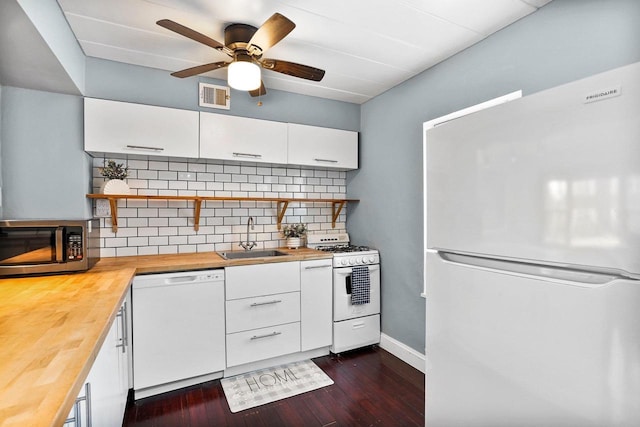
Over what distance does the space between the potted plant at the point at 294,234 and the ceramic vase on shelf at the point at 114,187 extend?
141 cm

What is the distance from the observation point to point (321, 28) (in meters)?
2.03

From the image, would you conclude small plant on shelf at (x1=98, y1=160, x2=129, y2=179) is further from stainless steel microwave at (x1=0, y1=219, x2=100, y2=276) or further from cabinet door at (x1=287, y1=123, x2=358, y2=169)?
cabinet door at (x1=287, y1=123, x2=358, y2=169)

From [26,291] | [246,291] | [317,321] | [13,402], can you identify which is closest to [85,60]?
[26,291]

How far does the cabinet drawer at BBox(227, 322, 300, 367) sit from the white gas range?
1.34 feet

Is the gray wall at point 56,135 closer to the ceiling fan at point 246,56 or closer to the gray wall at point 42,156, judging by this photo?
the gray wall at point 42,156

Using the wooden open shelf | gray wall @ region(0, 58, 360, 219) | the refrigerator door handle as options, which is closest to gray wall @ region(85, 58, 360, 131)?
gray wall @ region(0, 58, 360, 219)

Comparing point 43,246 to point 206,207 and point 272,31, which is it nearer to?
point 206,207

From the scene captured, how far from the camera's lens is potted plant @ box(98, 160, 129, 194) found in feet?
7.86

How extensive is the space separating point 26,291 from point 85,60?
67.6 inches

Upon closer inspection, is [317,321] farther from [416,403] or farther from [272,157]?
[272,157]

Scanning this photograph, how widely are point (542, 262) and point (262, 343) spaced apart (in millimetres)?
2120

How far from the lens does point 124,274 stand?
194 cm

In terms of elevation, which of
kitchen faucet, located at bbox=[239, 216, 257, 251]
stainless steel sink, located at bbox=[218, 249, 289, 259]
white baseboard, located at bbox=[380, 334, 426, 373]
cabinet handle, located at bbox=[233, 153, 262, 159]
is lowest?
white baseboard, located at bbox=[380, 334, 426, 373]

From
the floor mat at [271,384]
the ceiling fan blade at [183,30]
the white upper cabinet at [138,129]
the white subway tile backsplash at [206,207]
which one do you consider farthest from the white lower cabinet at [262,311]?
the ceiling fan blade at [183,30]
